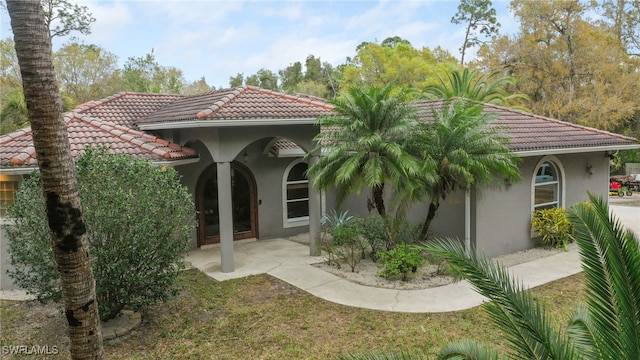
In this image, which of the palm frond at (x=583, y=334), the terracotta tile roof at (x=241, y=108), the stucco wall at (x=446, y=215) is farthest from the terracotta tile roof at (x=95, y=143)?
the palm frond at (x=583, y=334)

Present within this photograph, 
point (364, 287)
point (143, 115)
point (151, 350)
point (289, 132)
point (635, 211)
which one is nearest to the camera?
point (151, 350)

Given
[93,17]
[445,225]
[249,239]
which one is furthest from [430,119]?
[93,17]

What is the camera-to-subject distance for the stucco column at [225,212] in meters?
10.5

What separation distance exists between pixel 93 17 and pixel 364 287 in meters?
27.2

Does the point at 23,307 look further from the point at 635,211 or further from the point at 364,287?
the point at 635,211

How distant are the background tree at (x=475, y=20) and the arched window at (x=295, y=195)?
36084 mm

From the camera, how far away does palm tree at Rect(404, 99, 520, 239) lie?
9.77m

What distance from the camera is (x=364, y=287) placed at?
9.62m

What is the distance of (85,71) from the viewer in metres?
36.6

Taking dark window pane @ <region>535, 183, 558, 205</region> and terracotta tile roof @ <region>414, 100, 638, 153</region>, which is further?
dark window pane @ <region>535, 183, 558, 205</region>

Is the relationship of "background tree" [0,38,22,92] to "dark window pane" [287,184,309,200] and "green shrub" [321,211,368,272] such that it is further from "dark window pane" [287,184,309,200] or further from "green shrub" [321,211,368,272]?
"green shrub" [321,211,368,272]

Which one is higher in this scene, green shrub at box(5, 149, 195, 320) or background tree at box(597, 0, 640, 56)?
background tree at box(597, 0, 640, 56)

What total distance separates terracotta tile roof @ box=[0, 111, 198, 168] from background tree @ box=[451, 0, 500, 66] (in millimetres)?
40219

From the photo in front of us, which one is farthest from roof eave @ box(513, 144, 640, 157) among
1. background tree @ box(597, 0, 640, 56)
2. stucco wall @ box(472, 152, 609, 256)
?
background tree @ box(597, 0, 640, 56)
